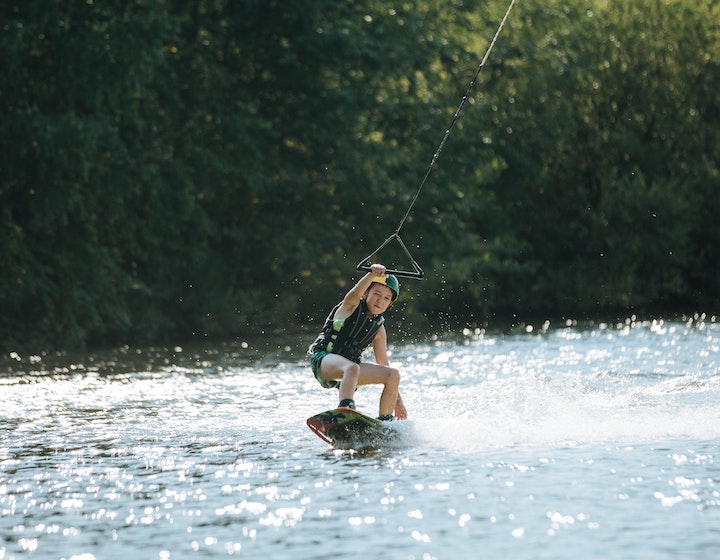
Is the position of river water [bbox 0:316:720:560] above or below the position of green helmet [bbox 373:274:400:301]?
below

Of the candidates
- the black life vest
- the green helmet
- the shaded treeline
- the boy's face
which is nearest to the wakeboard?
the black life vest

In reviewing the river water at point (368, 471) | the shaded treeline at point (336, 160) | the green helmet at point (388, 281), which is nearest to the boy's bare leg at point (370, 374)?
the river water at point (368, 471)

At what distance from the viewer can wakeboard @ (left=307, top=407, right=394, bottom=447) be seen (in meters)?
11.0

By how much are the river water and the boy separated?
15.4 inches

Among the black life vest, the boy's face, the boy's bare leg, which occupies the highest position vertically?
the boy's face

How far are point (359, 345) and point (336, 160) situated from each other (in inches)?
721

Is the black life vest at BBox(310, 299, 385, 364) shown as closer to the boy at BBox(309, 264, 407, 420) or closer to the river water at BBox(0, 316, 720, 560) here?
the boy at BBox(309, 264, 407, 420)

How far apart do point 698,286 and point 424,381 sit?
61.8 ft

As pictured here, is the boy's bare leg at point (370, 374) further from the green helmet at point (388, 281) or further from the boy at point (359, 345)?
the green helmet at point (388, 281)

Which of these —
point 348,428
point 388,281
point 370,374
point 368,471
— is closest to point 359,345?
point 370,374

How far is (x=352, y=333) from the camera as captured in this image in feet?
38.4

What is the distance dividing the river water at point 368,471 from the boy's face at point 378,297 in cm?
97

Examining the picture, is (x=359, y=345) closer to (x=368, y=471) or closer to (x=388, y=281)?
(x=388, y=281)

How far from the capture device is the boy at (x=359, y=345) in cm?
1142
